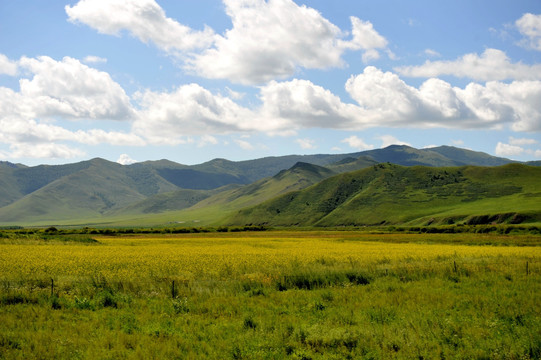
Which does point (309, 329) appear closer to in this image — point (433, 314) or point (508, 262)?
point (433, 314)

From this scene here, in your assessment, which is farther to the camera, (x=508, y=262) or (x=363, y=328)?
(x=508, y=262)

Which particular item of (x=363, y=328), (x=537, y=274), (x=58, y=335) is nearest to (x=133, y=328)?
(x=58, y=335)

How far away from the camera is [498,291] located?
2216 cm

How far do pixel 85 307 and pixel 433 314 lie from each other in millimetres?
15772

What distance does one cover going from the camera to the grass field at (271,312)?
1364cm

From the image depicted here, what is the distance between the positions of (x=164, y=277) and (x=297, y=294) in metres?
9.01

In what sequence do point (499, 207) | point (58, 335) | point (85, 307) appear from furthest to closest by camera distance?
point (499, 207) → point (85, 307) → point (58, 335)

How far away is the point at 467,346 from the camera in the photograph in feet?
44.8

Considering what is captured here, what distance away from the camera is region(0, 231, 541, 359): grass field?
13.6 metres

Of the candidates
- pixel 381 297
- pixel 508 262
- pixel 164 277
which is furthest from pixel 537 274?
pixel 164 277

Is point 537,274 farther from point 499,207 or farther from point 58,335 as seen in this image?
point 499,207

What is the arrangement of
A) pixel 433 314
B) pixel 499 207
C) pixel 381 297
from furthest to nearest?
1. pixel 499 207
2. pixel 381 297
3. pixel 433 314

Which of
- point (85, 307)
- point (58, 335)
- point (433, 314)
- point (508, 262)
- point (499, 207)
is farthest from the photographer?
point (499, 207)

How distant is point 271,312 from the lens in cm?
1844
